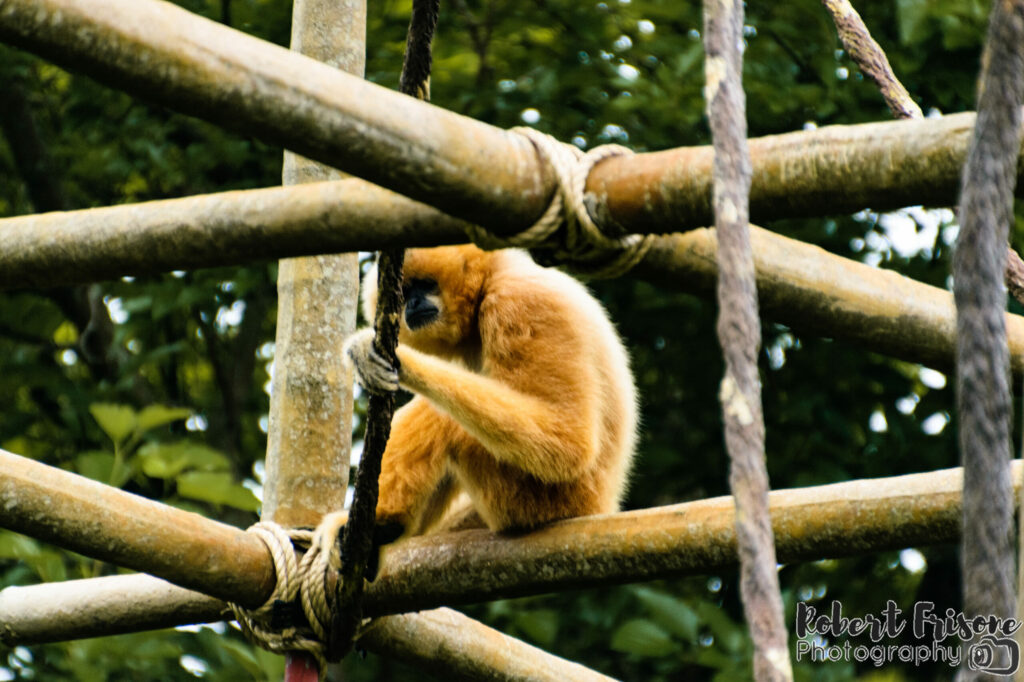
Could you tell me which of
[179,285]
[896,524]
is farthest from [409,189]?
[179,285]

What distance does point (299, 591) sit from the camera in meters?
3.19

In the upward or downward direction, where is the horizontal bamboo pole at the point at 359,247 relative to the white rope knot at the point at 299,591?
upward

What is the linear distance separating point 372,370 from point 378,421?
14cm

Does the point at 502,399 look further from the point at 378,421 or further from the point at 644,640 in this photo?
the point at 644,640

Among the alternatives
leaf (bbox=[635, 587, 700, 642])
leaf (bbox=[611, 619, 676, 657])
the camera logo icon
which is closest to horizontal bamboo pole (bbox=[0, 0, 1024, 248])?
the camera logo icon

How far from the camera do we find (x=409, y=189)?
5.65 ft

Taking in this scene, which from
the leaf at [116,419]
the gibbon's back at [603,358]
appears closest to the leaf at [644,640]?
the gibbon's back at [603,358]

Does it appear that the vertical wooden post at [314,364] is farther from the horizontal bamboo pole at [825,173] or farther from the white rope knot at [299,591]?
the horizontal bamboo pole at [825,173]

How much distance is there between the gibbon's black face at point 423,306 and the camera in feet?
13.1

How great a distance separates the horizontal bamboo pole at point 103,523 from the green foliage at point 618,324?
81.3 inches

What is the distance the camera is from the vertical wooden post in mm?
3469

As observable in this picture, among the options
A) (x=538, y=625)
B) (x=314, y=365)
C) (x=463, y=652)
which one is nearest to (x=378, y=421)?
(x=314, y=365)

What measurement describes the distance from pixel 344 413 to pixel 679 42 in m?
3.03

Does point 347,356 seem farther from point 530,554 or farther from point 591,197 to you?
point 591,197
